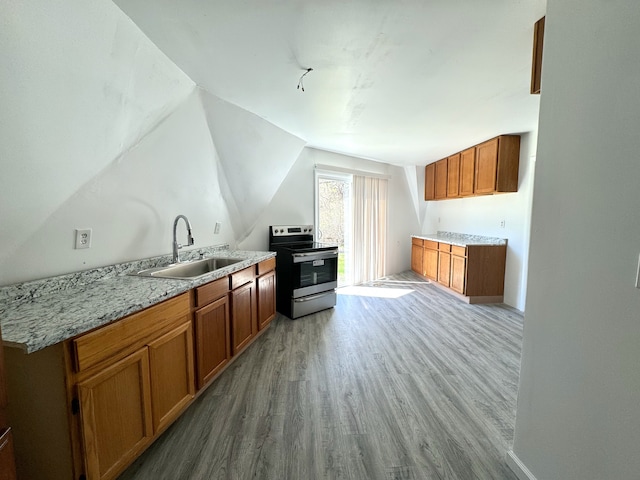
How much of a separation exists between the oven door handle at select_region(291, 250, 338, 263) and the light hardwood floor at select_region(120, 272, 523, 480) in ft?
2.69

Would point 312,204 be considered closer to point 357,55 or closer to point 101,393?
point 357,55

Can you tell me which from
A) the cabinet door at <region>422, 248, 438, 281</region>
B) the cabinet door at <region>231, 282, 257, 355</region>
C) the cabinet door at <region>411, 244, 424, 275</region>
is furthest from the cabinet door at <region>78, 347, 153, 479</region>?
the cabinet door at <region>411, 244, 424, 275</region>

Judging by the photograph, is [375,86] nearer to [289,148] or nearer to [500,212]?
[289,148]

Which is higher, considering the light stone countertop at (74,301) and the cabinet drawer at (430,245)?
the light stone countertop at (74,301)

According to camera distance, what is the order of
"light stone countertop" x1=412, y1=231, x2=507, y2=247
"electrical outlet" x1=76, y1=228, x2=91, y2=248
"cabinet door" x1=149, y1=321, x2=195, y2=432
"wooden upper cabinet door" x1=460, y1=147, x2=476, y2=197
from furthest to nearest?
1. "wooden upper cabinet door" x1=460, y1=147, x2=476, y2=197
2. "light stone countertop" x1=412, y1=231, x2=507, y2=247
3. "electrical outlet" x1=76, y1=228, x2=91, y2=248
4. "cabinet door" x1=149, y1=321, x2=195, y2=432

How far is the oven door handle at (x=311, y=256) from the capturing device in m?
3.09

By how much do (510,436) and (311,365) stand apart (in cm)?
138

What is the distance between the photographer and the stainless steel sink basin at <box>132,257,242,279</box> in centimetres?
188

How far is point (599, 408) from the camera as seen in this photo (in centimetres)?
90

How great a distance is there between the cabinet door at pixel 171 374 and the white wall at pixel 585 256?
6.14ft

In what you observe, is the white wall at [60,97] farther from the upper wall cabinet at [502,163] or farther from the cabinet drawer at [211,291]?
the upper wall cabinet at [502,163]

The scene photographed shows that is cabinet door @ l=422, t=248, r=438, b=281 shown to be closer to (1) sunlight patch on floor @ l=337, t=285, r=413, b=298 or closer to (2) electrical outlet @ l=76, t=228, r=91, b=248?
(1) sunlight patch on floor @ l=337, t=285, r=413, b=298

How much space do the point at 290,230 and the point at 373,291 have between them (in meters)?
1.81

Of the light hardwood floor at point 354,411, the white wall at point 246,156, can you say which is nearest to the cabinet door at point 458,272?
the light hardwood floor at point 354,411
